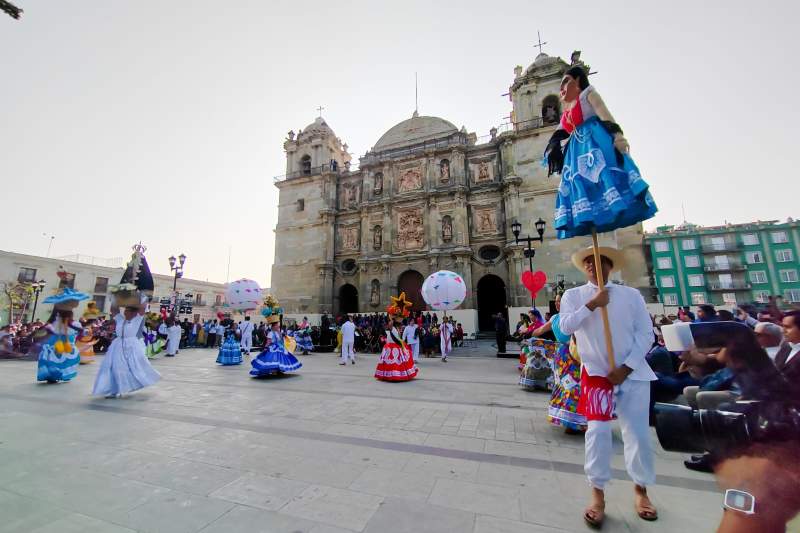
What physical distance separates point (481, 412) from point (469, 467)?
84.8 inches

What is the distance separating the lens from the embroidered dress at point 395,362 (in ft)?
25.5

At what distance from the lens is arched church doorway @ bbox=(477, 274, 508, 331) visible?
22.1m

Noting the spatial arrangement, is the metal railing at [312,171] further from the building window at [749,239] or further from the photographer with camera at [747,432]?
the building window at [749,239]

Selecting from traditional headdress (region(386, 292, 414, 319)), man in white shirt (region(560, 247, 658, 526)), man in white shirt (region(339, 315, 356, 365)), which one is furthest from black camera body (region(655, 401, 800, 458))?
man in white shirt (region(339, 315, 356, 365))

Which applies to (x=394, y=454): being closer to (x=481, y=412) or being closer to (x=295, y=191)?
(x=481, y=412)

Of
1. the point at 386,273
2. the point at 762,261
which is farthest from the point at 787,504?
the point at 762,261

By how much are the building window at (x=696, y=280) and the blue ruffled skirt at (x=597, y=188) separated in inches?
2104

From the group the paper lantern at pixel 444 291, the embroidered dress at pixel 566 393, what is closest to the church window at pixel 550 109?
the paper lantern at pixel 444 291

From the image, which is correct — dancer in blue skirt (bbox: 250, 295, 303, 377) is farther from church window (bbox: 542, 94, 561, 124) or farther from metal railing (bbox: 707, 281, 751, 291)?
metal railing (bbox: 707, 281, 751, 291)

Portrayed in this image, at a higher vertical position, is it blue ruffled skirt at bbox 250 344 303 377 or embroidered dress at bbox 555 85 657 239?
embroidered dress at bbox 555 85 657 239

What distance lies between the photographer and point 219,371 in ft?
31.9

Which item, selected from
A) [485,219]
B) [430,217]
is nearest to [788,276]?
[485,219]

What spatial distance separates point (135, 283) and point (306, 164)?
2392 centimetres

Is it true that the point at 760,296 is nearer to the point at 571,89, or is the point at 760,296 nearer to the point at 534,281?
the point at 534,281
